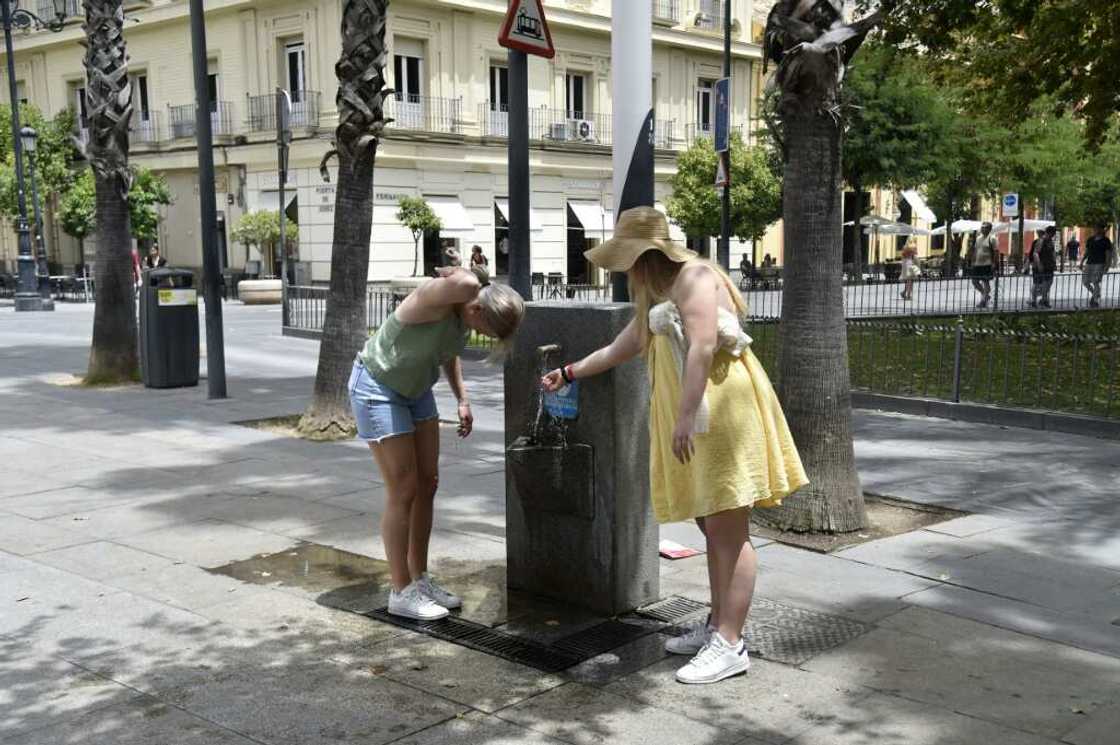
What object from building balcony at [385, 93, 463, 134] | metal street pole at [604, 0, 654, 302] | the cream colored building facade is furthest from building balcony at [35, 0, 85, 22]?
metal street pole at [604, 0, 654, 302]

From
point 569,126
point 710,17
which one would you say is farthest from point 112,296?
point 710,17

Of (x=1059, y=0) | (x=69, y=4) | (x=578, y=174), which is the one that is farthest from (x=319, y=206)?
(x=1059, y=0)

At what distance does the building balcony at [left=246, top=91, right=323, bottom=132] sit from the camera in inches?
1287

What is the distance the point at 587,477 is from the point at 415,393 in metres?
0.84

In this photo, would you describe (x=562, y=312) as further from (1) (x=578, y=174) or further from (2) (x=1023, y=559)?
(1) (x=578, y=174)

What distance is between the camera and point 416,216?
3192 cm

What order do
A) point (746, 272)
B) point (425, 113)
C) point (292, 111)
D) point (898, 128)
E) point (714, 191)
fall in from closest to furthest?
point (292, 111), point (714, 191), point (425, 113), point (898, 128), point (746, 272)

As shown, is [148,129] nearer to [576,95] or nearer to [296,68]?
[296,68]

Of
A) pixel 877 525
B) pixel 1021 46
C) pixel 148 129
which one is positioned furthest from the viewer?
pixel 148 129

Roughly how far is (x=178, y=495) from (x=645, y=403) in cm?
394

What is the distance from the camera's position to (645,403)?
485 cm

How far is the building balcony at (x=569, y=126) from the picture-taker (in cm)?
3662

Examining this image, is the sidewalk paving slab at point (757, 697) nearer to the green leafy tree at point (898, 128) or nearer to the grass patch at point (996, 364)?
the grass patch at point (996, 364)

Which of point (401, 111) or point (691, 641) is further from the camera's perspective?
point (401, 111)
